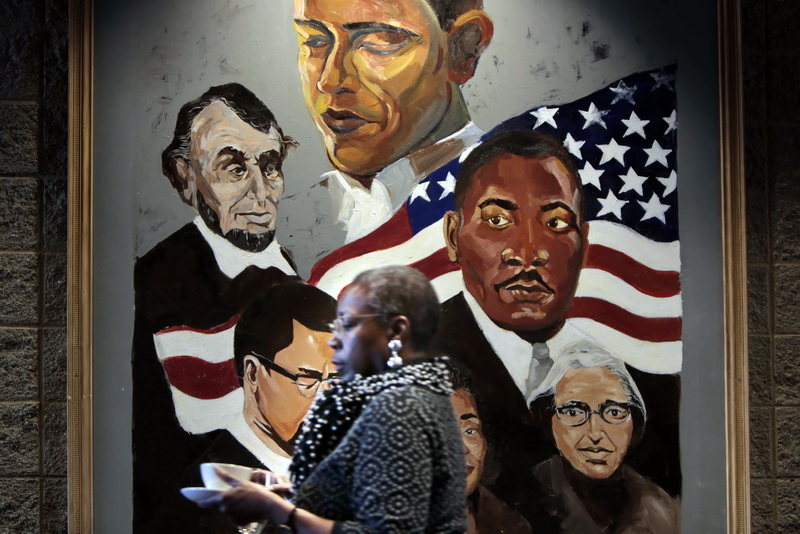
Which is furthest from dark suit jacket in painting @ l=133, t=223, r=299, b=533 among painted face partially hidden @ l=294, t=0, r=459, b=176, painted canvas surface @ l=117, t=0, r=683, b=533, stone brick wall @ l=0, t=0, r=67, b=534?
painted face partially hidden @ l=294, t=0, r=459, b=176

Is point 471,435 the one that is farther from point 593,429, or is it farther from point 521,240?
point 521,240

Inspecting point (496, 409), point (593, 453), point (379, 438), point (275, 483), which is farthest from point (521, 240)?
point (379, 438)

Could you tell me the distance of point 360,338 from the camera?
1.96 metres

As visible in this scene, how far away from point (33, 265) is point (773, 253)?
113 inches

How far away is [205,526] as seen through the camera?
3.17 meters

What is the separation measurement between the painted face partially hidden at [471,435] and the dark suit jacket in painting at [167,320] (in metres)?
0.87

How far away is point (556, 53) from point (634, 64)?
317mm

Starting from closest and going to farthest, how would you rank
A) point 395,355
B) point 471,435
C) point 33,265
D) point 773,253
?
point 395,355 < point 33,265 < point 471,435 < point 773,253

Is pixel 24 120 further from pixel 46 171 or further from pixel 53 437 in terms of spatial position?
pixel 53 437

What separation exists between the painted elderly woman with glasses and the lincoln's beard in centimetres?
121

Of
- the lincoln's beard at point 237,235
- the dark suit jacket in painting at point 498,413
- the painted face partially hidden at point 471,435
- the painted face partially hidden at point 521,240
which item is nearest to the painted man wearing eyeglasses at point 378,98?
the lincoln's beard at point 237,235

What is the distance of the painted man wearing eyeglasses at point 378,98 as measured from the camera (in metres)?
3.23

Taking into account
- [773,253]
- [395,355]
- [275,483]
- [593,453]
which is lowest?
[593,453]

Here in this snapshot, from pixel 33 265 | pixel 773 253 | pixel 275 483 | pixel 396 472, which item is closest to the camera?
pixel 396 472
